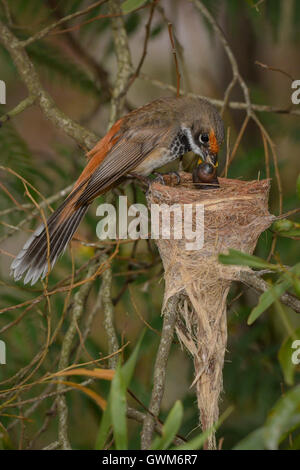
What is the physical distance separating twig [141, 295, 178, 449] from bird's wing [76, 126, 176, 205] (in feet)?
2.44

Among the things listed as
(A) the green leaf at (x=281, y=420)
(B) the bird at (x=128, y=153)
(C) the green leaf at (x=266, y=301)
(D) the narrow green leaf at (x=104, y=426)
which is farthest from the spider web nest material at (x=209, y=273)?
(A) the green leaf at (x=281, y=420)

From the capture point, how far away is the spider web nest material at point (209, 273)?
2.60 m

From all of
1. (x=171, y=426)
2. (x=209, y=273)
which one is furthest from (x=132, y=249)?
(x=171, y=426)

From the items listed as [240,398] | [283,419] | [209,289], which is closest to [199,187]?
[209,289]

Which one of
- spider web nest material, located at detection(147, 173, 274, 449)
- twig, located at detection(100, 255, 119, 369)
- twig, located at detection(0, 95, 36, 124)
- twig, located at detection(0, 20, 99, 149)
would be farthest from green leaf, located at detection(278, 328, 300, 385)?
twig, located at detection(0, 95, 36, 124)

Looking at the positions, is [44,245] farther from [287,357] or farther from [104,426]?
[287,357]

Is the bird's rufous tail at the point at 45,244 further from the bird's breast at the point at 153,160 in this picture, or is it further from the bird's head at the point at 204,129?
the bird's head at the point at 204,129

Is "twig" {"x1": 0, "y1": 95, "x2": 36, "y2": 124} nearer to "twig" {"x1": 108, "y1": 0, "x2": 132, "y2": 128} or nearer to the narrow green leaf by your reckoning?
"twig" {"x1": 108, "y1": 0, "x2": 132, "y2": 128}

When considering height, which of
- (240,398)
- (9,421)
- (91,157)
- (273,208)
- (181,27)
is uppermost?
(181,27)

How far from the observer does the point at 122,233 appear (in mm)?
3387

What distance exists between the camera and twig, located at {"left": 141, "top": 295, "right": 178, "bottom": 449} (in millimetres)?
2146

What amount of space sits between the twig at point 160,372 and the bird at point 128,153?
0.71 m
